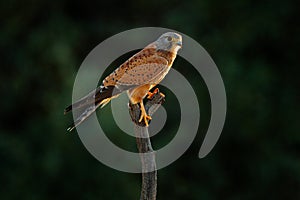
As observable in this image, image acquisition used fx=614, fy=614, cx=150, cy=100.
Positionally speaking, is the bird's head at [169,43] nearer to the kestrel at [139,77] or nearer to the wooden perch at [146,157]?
the kestrel at [139,77]

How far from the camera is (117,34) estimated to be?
4.89 metres

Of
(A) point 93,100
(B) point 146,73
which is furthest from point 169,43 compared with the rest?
(A) point 93,100

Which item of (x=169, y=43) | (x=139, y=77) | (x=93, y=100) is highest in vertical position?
(x=169, y=43)

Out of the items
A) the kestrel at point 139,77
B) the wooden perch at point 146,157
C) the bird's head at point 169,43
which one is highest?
the bird's head at point 169,43

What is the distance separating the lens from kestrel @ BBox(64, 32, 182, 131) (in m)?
2.04

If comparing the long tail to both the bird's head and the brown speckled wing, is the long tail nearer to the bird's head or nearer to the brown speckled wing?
the brown speckled wing

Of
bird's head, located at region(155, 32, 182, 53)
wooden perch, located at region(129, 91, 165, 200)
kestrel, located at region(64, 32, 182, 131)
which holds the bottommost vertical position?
wooden perch, located at region(129, 91, 165, 200)

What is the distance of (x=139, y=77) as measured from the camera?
2.05 meters

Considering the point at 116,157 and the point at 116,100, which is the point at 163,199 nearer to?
the point at 116,157

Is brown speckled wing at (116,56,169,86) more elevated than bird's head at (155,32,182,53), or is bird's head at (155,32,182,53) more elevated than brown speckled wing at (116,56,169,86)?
bird's head at (155,32,182,53)

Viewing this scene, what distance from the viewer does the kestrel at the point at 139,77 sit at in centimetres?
204

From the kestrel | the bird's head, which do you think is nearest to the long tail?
the kestrel

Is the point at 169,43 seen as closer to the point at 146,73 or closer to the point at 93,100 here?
the point at 146,73

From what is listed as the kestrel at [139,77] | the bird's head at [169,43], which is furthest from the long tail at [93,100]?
the bird's head at [169,43]
